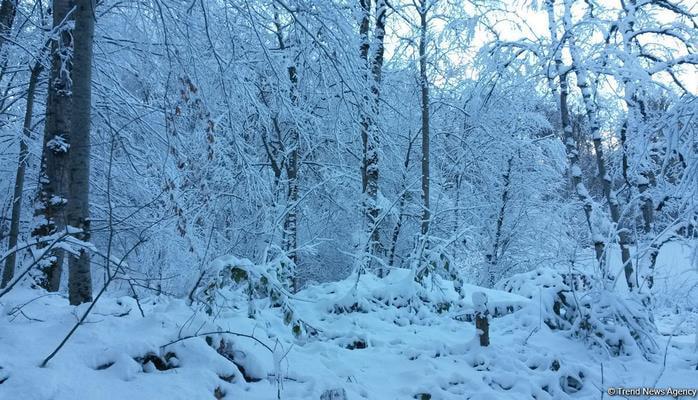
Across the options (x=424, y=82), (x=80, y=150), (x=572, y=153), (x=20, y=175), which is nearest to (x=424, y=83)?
(x=424, y=82)

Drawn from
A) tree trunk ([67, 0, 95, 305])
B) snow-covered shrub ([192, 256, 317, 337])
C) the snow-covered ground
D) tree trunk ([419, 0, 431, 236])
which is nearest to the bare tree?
tree trunk ([419, 0, 431, 236])

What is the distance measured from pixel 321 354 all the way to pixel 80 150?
2.56 meters

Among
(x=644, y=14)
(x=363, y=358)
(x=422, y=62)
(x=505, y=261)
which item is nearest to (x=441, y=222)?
(x=505, y=261)

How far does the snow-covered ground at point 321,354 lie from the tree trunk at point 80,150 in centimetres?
27

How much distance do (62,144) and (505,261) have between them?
1353 cm

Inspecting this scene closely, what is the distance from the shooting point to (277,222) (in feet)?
16.9

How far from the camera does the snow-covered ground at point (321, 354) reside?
2822 mm

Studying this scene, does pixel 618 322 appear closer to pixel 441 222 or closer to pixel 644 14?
pixel 644 14

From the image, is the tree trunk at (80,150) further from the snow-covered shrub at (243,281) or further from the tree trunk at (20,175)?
the tree trunk at (20,175)

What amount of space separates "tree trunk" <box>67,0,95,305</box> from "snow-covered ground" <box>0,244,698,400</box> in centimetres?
27

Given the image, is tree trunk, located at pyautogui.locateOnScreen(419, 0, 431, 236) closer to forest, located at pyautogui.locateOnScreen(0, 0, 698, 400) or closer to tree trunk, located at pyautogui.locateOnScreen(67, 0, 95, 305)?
forest, located at pyautogui.locateOnScreen(0, 0, 698, 400)

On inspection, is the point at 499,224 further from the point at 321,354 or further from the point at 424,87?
the point at 321,354

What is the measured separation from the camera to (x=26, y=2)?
6.50m

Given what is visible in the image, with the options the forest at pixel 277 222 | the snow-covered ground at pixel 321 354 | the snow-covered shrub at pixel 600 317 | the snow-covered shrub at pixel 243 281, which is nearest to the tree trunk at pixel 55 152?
the forest at pixel 277 222
